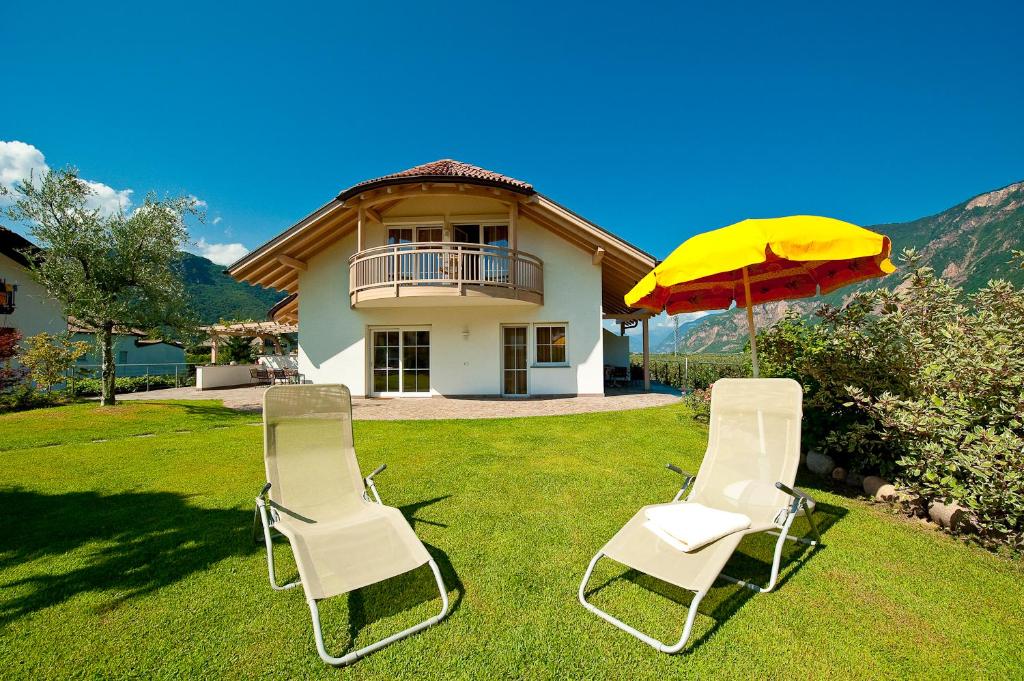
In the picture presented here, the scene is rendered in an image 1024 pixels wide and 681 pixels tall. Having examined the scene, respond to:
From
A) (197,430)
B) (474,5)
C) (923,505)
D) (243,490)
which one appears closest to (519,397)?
(197,430)

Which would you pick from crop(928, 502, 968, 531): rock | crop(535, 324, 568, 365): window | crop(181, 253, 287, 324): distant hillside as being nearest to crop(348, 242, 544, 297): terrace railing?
crop(535, 324, 568, 365): window

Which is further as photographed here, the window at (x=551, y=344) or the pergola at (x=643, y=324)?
the pergola at (x=643, y=324)

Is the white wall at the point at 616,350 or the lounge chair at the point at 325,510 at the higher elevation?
the white wall at the point at 616,350

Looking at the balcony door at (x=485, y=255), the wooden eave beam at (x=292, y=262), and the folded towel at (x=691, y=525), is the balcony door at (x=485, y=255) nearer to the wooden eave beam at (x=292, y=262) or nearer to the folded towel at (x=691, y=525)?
the wooden eave beam at (x=292, y=262)

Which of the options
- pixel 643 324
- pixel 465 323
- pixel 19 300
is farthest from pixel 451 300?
pixel 19 300

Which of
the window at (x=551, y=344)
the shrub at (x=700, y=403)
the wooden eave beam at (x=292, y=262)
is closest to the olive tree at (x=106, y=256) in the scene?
the wooden eave beam at (x=292, y=262)

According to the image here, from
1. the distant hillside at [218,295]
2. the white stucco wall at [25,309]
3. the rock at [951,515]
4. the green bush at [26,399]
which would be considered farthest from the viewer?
the distant hillside at [218,295]

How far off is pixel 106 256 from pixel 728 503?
14690 millimetres

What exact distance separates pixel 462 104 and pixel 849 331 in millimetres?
19774

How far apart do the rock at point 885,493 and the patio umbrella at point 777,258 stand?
5.28 feet

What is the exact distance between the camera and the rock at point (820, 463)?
16.2 feet

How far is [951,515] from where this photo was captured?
3.45 m

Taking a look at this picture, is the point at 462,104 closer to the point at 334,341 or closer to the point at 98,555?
the point at 334,341

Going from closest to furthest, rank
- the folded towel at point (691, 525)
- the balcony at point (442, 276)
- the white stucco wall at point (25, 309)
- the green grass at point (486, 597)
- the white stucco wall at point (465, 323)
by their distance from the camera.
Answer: the green grass at point (486, 597) → the folded towel at point (691, 525) → the balcony at point (442, 276) → the white stucco wall at point (465, 323) → the white stucco wall at point (25, 309)
